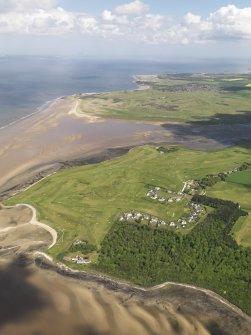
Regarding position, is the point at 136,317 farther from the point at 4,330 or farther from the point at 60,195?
the point at 60,195

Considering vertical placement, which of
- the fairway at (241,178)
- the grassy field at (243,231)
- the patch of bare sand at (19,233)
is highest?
the fairway at (241,178)

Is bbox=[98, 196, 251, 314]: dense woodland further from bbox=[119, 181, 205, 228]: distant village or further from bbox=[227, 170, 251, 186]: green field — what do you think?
bbox=[227, 170, 251, 186]: green field

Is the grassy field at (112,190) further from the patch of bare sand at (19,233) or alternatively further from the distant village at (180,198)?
the patch of bare sand at (19,233)

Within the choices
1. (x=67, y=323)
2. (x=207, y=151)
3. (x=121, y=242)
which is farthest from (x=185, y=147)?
(x=67, y=323)

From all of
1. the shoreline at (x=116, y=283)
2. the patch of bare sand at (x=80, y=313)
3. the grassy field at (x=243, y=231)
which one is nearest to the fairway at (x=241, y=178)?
the grassy field at (x=243, y=231)

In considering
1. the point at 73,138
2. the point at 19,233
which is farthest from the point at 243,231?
the point at 73,138

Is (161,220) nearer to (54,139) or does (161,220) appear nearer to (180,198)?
(180,198)
